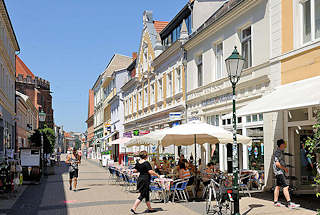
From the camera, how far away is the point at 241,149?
57.0 ft

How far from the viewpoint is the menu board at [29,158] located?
66.7 feet

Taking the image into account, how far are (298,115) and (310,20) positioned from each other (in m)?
2.92

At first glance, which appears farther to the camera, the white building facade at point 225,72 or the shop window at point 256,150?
the shop window at point 256,150

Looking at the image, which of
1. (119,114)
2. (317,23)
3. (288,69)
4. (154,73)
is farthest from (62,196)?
(119,114)

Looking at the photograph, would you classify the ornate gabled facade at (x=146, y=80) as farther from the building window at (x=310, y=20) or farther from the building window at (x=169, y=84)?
the building window at (x=310, y=20)

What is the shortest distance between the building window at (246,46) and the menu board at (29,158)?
11.1 meters

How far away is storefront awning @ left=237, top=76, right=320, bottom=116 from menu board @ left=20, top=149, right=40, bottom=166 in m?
12.2

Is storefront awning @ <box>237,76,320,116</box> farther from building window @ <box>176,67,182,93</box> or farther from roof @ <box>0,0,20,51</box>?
roof @ <box>0,0,20,51</box>

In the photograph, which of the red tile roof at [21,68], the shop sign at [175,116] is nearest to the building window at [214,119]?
the shop sign at [175,116]

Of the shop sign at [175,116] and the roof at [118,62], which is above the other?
the roof at [118,62]

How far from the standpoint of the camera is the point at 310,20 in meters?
12.5

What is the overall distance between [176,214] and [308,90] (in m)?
4.54

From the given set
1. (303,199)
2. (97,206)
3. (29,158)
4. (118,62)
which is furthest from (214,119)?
(118,62)

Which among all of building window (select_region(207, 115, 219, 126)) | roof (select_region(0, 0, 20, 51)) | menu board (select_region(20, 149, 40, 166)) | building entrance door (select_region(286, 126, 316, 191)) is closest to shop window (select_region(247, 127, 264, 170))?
building entrance door (select_region(286, 126, 316, 191))
